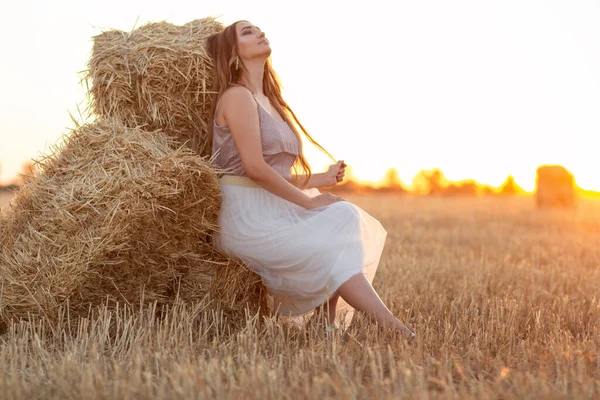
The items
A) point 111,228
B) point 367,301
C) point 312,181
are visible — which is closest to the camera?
point 111,228

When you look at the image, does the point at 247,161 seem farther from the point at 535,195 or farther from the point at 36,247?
the point at 535,195

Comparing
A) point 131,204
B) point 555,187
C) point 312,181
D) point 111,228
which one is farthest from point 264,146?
point 555,187

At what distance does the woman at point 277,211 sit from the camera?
391 centimetres

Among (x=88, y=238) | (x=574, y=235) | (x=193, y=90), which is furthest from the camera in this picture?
(x=574, y=235)

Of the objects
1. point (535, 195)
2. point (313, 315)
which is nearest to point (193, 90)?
point (313, 315)

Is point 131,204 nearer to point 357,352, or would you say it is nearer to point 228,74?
point 228,74

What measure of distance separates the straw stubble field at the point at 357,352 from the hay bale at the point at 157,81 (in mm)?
1138

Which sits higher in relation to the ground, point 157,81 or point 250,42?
point 250,42

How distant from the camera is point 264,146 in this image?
418cm

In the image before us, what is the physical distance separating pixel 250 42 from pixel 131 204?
50.1 inches

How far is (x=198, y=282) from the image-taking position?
4.27 meters

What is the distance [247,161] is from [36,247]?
4.15 feet

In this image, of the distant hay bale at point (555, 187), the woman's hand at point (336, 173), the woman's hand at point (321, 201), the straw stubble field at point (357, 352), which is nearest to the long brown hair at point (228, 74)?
the woman's hand at point (336, 173)

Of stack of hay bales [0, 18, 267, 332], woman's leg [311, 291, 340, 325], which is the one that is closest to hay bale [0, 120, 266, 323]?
stack of hay bales [0, 18, 267, 332]
